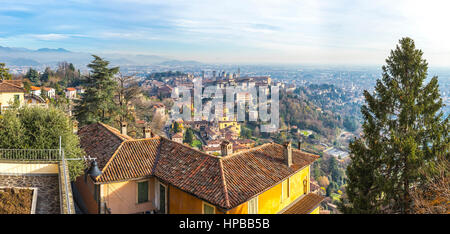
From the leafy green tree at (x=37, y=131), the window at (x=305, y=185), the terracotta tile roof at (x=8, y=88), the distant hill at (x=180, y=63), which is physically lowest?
the window at (x=305, y=185)

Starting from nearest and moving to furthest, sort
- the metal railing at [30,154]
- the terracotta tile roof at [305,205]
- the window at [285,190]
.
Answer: the metal railing at [30,154] < the window at [285,190] < the terracotta tile roof at [305,205]

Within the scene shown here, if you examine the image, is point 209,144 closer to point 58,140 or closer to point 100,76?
point 100,76

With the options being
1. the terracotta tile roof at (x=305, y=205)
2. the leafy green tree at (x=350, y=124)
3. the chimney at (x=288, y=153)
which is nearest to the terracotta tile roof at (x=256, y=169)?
the chimney at (x=288, y=153)

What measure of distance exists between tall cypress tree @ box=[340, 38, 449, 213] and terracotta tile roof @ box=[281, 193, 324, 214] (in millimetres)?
1358

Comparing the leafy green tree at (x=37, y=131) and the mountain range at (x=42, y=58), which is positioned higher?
the mountain range at (x=42, y=58)

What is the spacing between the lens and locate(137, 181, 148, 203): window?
11.2 metres

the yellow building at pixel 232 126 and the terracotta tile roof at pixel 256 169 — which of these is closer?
the terracotta tile roof at pixel 256 169

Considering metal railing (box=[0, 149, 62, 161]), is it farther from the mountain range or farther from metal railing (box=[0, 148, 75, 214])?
the mountain range

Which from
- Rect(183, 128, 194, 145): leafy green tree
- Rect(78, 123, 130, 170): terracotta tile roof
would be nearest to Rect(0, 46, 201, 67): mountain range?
Rect(183, 128, 194, 145): leafy green tree

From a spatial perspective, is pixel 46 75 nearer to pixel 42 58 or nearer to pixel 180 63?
pixel 42 58

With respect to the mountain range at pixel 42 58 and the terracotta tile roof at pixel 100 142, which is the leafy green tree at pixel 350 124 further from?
the terracotta tile roof at pixel 100 142

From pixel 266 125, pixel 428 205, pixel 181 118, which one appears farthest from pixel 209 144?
pixel 428 205

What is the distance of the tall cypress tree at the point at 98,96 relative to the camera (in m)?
21.9

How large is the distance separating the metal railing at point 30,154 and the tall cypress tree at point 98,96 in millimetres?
10969
